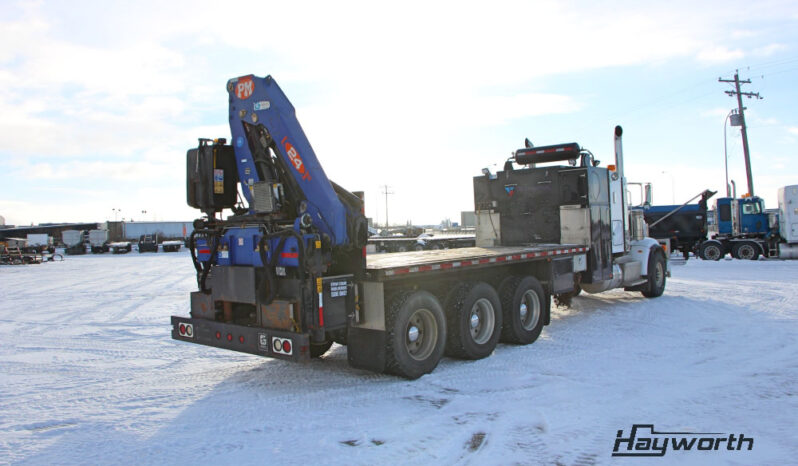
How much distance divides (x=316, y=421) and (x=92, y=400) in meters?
2.56

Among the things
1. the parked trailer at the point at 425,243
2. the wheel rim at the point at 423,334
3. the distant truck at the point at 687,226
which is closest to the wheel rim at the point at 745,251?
the distant truck at the point at 687,226

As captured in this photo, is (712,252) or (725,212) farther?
A: (725,212)

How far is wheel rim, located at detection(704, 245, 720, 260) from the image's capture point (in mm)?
24969

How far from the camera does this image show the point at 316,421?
5.21 meters

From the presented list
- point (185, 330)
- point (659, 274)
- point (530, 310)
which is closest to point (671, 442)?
point (530, 310)

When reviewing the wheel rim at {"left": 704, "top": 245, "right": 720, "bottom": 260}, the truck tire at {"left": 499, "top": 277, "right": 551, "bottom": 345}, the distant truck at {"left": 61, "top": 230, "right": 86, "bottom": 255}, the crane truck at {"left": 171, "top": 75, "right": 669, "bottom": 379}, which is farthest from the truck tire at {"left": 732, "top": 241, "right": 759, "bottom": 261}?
the distant truck at {"left": 61, "top": 230, "right": 86, "bottom": 255}

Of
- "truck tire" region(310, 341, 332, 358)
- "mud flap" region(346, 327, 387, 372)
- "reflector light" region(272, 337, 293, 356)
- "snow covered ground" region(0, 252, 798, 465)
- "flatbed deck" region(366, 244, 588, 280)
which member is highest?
"flatbed deck" region(366, 244, 588, 280)

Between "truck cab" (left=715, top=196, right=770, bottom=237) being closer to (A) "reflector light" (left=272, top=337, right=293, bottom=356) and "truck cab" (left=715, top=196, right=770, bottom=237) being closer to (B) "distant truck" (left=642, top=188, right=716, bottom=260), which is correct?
(B) "distant truck" (left=642, top=188, right=716, bottom=260)

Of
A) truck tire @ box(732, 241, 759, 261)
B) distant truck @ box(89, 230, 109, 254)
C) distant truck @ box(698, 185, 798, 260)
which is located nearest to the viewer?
distant truck @ box(698, 185, 798, 260)

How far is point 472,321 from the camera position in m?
7.51

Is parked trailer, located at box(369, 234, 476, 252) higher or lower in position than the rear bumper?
higher

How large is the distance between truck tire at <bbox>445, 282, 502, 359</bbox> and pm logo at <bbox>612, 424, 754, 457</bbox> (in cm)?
272

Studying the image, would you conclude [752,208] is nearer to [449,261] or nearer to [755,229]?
[755,229]

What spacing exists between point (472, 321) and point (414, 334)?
1186mm
